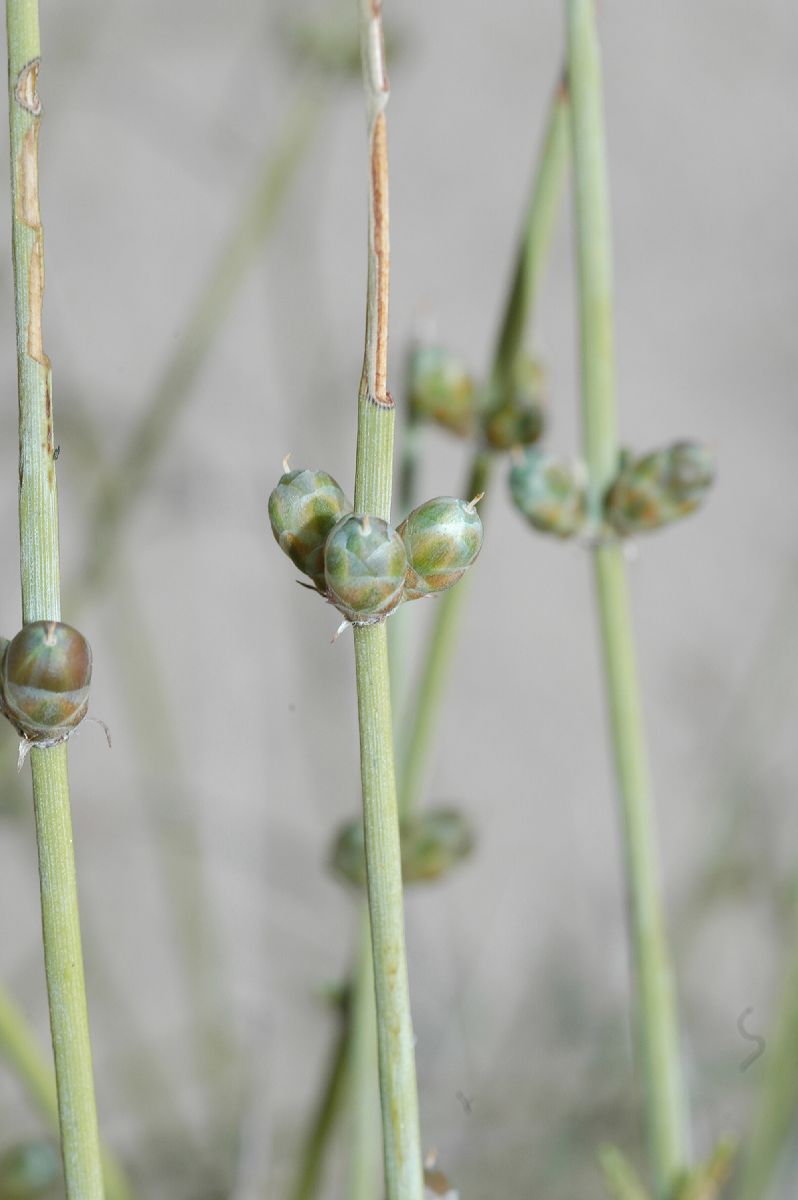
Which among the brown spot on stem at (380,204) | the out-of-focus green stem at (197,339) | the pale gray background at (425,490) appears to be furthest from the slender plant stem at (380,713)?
the pale gray background at (425,490)

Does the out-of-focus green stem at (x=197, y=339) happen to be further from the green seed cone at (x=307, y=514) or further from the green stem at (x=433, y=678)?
the green seed cone at (x=307, y=514)

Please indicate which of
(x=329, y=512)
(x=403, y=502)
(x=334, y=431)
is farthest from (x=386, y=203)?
(x=334, y=431)

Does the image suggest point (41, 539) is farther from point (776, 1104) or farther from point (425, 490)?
point (425, 490)

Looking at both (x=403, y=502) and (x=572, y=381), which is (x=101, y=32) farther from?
(x=403, y=502)

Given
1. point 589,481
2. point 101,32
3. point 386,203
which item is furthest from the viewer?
point 101,32

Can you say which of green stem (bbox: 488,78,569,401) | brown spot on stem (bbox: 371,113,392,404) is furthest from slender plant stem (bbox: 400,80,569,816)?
brown spot on stem (bbox: 371,113,392,404)

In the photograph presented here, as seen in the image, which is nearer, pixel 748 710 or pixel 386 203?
pixel 386 203
